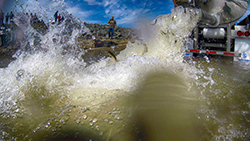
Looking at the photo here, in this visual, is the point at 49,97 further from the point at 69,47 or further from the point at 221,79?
the point at 221,79

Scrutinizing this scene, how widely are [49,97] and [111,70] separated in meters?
1.19

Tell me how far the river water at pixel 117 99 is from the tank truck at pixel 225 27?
0.73 metres

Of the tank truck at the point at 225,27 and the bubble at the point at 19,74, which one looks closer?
the bubble at the point at 19,74

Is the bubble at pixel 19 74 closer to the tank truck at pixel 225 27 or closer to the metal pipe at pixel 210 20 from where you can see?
the tank truck at pixel 225 27

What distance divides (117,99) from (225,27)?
418cm

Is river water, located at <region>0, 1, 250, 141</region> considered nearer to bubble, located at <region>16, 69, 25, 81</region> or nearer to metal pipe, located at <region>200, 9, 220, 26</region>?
bubble, located at <region>16, 69, 25, 81</region>

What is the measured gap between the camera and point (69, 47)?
4078 millimetres

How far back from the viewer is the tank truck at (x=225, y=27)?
188 inches

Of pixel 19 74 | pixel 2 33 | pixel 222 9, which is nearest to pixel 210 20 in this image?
pixel 222 9

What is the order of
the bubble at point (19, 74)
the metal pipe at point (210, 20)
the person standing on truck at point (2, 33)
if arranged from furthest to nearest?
the person standing on truck at point (2, 33) → the metal pipe at point (210, 20) → the bubble at point (19, 74)

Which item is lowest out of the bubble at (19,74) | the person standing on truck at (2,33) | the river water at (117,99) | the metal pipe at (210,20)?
the river water at (117,99)

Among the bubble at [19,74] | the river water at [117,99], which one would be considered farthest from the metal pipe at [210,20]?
the bubble at [19,74]

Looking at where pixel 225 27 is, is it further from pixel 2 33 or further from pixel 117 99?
pixel 2 33

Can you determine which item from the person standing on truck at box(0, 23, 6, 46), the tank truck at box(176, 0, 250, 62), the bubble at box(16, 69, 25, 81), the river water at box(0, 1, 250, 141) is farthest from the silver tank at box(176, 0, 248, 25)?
the person standing on truck at box(0, 23, 6, 46)
